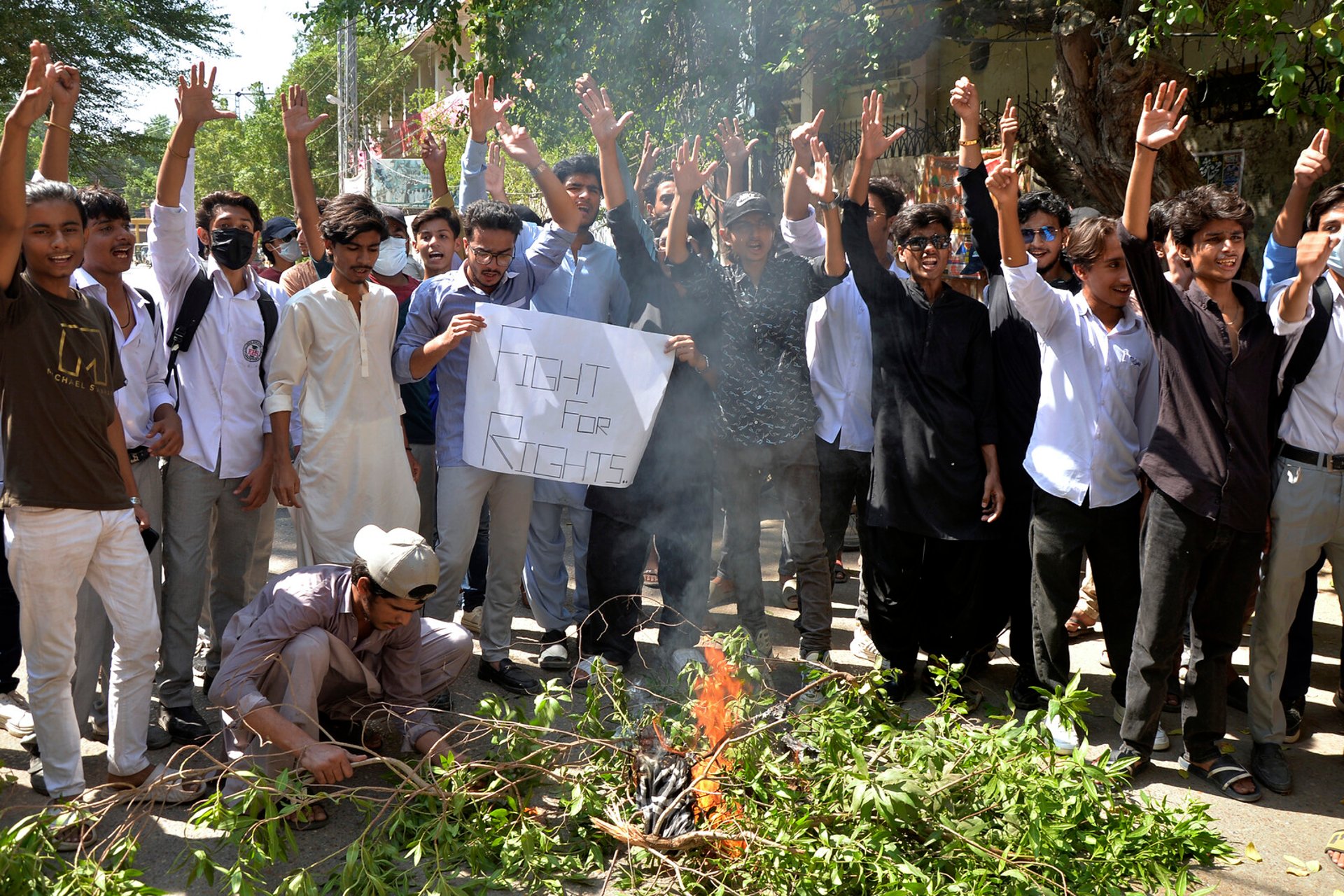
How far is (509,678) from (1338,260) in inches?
158

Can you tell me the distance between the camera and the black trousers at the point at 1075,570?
14.7 feet

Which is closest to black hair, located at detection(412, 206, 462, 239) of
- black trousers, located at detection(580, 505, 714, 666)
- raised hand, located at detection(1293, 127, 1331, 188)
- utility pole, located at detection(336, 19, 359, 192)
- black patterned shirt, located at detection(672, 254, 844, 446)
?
black patterned shirt, located at detection(672, 254, 844, 446)

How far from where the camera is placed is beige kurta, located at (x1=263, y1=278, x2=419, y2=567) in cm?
466

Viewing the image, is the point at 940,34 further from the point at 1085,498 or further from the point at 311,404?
the point at 311,404

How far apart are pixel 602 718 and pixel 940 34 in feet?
26.7

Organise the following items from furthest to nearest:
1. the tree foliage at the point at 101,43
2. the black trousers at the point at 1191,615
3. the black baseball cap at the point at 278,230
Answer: the tree foliage at the point at 101,43 → the black baseball cap at the point at 278,230 → the black trousers at the point at 1191,615

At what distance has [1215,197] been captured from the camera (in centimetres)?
411

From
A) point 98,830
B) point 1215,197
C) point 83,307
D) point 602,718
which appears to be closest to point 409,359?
point 83,307

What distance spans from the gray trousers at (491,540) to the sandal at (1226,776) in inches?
121

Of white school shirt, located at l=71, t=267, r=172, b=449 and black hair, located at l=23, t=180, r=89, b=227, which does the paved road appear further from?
black hair, located at l=23, t=180, r=89, b=227

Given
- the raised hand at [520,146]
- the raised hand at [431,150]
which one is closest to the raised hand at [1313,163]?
the raised hand at [520,146]

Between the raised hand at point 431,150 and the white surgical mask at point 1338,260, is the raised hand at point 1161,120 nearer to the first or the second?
the white surgical mask at point 1338,260

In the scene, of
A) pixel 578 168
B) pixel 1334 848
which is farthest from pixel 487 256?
pixel 1334 848

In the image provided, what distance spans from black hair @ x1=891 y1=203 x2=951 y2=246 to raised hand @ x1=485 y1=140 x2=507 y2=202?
2436 millimetres
